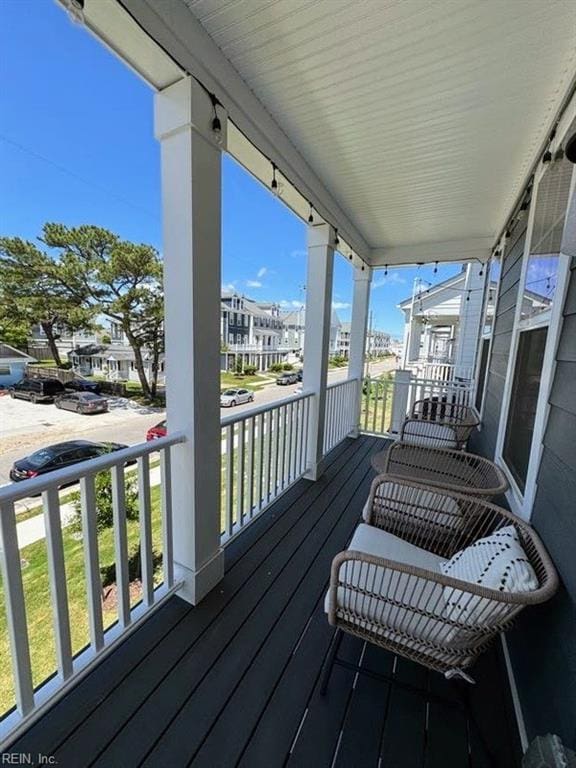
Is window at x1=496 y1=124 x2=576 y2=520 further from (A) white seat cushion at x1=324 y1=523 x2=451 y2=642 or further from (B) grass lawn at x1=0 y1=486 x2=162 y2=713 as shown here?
(B) grass lawn at x1=0 y1=486 x2=162 y2=713

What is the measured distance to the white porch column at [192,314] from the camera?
4.56 ft

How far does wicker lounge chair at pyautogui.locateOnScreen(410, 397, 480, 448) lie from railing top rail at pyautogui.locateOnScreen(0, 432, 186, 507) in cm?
239

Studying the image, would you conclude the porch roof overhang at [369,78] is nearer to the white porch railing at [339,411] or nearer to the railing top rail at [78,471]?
the railing top rail at [78,471]

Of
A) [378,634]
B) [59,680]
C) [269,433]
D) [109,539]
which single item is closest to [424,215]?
[269,433]

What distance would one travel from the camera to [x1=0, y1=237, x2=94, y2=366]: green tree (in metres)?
1.24

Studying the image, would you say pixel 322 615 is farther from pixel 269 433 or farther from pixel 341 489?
pixel 341 489

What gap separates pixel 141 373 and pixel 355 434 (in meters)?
3.46

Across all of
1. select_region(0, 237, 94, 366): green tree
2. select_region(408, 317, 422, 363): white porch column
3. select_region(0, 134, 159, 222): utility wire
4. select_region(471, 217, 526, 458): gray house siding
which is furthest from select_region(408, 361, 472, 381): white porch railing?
select_region(0, 237, 94, 366): green tree

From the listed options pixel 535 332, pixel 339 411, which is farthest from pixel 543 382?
pixel 339 411

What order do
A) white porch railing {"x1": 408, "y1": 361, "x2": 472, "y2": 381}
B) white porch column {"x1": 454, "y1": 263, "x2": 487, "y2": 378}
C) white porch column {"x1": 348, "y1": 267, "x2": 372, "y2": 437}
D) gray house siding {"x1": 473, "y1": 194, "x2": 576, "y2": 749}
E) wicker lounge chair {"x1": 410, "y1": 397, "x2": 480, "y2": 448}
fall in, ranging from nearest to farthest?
gray house siding {"x1": 473, "y1": 194, "x2": 576, "y2": 749} → wicker lounge chair {"x1": 410, "y1": 397, "x2": 480, "y2": 448} → white porch column {"x1": 348, "y1": 267, "x2": 372, "y2": 437} → white porch railing {"x1": 408, "y1": 361, "x2": 472, "y2": 381} → white porch column {"x1": 454, "y1": 263, "x2": 487, "y2": 378}

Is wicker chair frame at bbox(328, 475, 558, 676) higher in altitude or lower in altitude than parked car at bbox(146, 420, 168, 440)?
lower

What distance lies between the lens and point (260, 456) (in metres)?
2.49

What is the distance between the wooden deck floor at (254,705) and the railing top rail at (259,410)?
965 mm

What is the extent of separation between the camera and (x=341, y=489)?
305 centimetres
